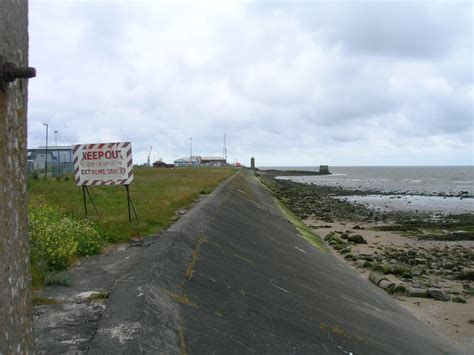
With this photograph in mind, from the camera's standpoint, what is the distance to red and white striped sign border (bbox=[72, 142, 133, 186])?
10852 millimetres

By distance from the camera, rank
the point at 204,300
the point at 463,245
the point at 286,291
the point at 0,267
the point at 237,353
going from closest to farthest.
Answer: the point at 0,267, the point at 237,353, the point at 204,300, the point at 286,291, the point at 463,245

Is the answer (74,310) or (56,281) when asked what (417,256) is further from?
(74,310)

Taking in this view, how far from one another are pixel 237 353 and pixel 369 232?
2240 centimetres

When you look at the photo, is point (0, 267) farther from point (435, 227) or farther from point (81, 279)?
point (435, 227)

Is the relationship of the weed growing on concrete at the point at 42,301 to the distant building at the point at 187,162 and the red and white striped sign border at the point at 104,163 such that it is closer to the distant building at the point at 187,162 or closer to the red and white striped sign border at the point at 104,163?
the red and white striped sign border at the point at 104,163

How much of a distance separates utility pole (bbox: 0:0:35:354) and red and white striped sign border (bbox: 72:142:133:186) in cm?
878

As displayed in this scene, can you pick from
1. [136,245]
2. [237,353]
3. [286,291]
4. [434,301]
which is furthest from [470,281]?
[237,353]

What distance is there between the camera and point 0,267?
6.19 ft

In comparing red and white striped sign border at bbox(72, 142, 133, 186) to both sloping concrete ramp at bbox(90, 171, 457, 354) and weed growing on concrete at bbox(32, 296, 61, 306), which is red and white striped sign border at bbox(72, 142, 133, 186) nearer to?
sloping concrete ramp at bbox(90, 171, 457, 354)

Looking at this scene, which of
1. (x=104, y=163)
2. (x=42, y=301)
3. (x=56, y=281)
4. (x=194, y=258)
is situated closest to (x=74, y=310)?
(x=42, y=301)

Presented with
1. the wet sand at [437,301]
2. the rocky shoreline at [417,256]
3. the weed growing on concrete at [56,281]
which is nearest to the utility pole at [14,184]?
the weed growing on concrete at [56,281]

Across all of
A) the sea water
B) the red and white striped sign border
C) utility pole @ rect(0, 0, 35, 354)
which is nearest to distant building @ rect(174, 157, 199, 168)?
the sea water

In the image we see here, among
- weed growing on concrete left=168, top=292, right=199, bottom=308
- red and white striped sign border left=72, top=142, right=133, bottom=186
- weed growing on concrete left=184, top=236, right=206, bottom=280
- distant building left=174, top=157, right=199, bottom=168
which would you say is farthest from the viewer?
distant building left=174, top=157, right=199, bottom=168

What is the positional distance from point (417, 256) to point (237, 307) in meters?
14.9
